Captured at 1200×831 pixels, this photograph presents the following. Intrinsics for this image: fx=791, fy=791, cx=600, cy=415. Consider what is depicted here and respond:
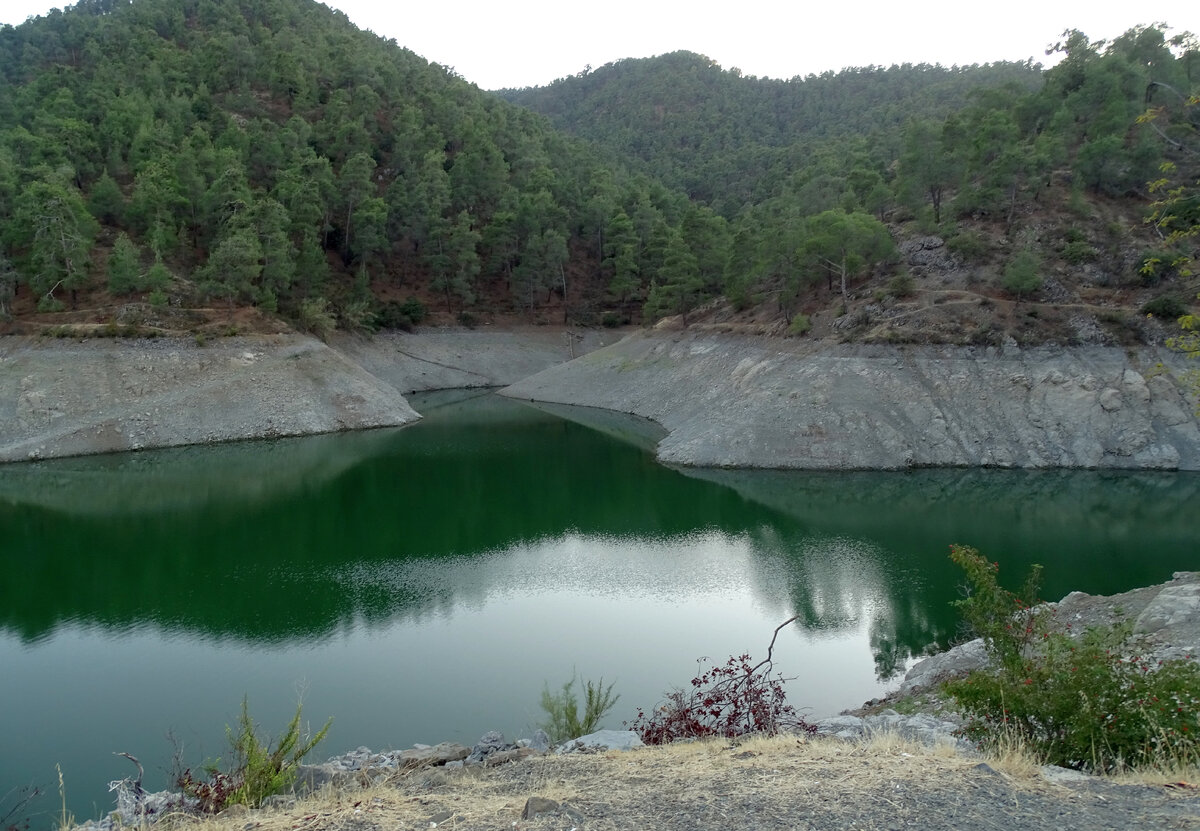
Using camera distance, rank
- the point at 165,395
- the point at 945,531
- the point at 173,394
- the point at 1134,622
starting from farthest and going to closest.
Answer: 1. the point at 173,394
2. the point at 165,395
3. the point at 945,531
4. the point at 1134,622

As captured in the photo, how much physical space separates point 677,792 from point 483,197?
256 ft

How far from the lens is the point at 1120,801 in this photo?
20.6 ft

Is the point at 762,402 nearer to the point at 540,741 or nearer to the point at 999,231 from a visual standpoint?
the point at 999,231

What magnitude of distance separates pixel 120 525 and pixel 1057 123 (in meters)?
56.4

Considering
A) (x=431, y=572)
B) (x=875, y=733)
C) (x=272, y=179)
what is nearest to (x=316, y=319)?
(x=272, y=179)

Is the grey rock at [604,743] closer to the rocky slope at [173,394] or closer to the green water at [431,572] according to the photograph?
the green water at [431,572]

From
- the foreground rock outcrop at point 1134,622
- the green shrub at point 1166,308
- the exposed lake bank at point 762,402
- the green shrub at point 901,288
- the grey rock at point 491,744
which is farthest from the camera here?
the green shrub at point 901,288

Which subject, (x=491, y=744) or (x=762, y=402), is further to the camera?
(x=762, y=402)

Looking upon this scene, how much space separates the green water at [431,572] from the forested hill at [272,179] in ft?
52.9

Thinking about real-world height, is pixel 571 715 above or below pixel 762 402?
below

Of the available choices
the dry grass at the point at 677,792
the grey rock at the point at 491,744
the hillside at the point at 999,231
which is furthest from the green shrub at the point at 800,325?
the dry grass at the point at 677,792

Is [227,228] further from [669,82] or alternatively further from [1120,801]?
[669,82]

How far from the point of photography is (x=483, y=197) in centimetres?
7975

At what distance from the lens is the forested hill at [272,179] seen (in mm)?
48938
